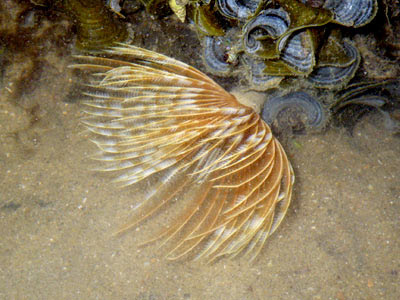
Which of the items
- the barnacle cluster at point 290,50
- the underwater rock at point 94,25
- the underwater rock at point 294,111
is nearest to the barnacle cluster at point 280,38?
the barnacle cluster at point 290,50

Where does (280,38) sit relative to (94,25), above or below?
above

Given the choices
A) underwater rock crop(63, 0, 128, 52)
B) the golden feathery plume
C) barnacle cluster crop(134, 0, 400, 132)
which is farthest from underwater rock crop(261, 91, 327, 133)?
underwater rock crop(63, 0, 128, 52)

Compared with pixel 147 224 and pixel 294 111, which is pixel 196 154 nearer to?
pixel 147 224

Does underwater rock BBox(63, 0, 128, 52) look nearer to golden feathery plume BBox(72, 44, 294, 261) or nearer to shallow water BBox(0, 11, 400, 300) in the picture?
golden feathery plume BBox(72, 44, 294, 261)

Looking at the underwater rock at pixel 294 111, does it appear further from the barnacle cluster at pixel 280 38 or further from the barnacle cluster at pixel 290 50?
the barnacle cluster at pixel 280 38

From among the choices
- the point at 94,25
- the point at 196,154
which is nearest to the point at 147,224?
the point at 196,154

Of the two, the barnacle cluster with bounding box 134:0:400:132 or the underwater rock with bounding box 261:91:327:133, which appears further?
the underwater rock with bounding box 261:91:327:133
